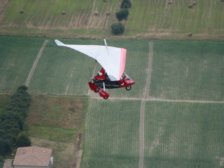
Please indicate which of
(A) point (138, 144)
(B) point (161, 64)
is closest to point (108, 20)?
(B) point (161, 64)

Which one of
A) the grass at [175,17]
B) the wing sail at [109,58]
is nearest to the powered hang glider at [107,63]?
the wing sail at [109,58]

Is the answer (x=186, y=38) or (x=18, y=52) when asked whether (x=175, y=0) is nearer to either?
(x=186, y=38)

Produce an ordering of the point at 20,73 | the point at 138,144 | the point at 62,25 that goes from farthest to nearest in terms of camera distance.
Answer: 1. the point at 62,25
2. the point at 20,73
3. the point at 138,144

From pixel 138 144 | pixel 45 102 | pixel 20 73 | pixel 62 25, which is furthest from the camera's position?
pixel 62 25

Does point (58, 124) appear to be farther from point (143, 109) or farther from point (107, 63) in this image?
point (107, 63)

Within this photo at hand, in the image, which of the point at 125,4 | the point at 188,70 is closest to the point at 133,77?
the point at 188,70

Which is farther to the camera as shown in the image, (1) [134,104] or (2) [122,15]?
(2) [122,15]
